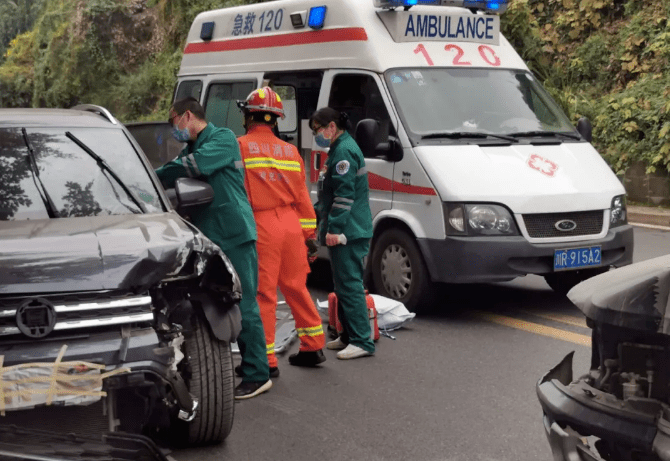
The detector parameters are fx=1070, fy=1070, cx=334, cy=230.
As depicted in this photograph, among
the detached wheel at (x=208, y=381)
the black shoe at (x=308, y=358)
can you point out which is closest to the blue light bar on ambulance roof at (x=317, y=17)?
the black shoe at (x=308, y=358)

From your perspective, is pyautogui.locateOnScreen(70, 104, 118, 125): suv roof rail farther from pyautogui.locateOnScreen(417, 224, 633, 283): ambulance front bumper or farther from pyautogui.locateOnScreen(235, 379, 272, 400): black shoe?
pyautogui.locateOnScreen(417, 224, 633, 283): ambulance front bumper

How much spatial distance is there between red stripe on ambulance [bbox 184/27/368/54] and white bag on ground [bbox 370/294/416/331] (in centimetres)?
233

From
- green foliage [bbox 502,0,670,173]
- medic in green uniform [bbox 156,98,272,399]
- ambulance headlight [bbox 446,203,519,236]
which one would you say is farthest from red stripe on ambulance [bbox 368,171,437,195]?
green foliage [bbox 502,0,670,173]

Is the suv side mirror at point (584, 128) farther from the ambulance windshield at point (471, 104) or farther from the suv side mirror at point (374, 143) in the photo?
the suv side mirror at point (374, 143)

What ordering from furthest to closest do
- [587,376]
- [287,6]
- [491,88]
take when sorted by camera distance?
[287,6], [491,88], [587,376]

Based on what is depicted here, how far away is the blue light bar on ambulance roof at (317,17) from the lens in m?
9.30

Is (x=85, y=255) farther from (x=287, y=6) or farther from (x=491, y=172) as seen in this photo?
(x=287, y=6)

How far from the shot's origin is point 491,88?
354 inches

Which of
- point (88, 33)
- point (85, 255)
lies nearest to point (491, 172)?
point (85, 255)

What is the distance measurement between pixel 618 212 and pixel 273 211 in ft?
10.8

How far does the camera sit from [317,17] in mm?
9359

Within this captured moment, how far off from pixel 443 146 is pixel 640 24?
32.8ft

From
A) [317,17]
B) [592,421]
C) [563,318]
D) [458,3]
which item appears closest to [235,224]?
[592,421]

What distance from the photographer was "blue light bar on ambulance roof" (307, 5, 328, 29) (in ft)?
30.5
